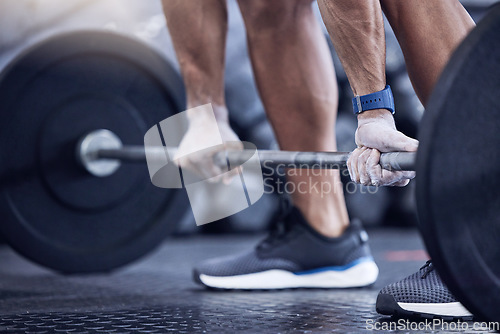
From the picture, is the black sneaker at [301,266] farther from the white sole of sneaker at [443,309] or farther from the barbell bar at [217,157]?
the white sole of sneaker at [443,309]

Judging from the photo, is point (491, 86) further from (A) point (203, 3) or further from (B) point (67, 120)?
(B) point (67, 120)

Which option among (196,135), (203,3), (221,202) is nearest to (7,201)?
(196,135)

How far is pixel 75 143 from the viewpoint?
1502 millimetres

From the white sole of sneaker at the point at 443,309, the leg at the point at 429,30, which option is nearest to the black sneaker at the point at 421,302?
the white sole of sneaker at the point at 443,309

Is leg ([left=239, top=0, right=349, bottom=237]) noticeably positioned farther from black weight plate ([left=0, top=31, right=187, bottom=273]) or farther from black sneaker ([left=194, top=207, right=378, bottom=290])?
black weight plate ([left=0, top=31, right=187, bottom=273])

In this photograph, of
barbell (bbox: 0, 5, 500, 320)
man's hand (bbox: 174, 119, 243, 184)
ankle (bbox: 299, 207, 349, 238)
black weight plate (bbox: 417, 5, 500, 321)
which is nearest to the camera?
black weight plate (bbox: 417, 5, 500, 321)

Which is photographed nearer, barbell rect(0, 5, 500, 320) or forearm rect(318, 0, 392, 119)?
forearm rect(318, 0, 392, 119)

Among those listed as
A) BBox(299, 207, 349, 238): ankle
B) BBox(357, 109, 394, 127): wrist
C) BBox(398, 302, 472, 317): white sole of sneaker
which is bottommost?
BBox(398, 302, 472, 317): white sole of sneaker

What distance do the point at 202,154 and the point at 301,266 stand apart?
32 cm

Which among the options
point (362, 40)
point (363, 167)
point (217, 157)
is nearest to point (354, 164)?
point (363, 167)

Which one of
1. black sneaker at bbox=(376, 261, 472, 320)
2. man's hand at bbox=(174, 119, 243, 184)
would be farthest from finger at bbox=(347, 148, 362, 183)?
man's hand at bbox=(174, 119, 243, 184)

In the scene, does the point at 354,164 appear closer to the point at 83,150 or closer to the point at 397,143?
the point at 397,143

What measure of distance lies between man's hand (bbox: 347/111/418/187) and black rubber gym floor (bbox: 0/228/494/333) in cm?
20

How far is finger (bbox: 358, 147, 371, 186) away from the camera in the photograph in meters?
0.80
